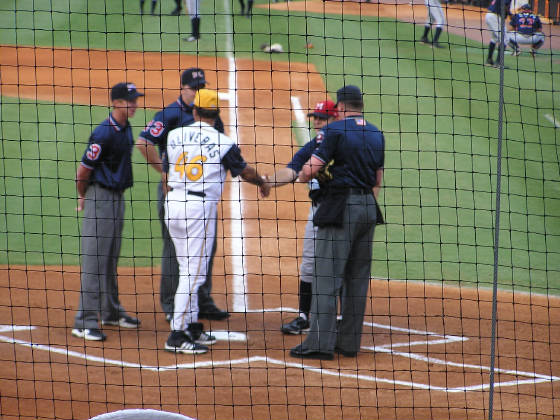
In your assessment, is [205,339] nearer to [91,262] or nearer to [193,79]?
[91,262]

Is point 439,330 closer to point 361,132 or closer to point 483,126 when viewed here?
point 361,132

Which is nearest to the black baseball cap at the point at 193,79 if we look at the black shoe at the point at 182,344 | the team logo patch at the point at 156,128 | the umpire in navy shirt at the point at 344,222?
the team logo patch at the point at 156,128

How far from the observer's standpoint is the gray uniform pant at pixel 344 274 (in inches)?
245

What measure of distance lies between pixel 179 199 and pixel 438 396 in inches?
96.5

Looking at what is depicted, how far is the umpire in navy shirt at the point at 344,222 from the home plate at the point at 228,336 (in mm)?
547

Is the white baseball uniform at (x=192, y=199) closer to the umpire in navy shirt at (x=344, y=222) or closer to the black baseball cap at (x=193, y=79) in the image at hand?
the umpire in navy shirt at (x=344, y=222)

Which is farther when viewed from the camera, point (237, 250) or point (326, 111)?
point (237, 250)

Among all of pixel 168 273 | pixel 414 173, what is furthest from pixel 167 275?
pixel 414 173

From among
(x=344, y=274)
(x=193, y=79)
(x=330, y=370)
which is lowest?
(x=330, y=370)

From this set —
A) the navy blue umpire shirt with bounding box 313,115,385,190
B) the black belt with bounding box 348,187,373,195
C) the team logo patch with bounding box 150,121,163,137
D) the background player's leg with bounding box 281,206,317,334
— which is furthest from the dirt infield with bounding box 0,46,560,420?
the black belt with bounding box 348,187,373,195

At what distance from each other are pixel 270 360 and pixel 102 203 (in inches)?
75.1

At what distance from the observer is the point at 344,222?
6.20m

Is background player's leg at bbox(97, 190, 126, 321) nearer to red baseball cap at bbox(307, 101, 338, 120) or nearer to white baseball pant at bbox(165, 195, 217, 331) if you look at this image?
white baseball pant at bbox(165, 195, 217, 331)

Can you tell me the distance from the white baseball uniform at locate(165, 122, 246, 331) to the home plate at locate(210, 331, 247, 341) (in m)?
0.45
